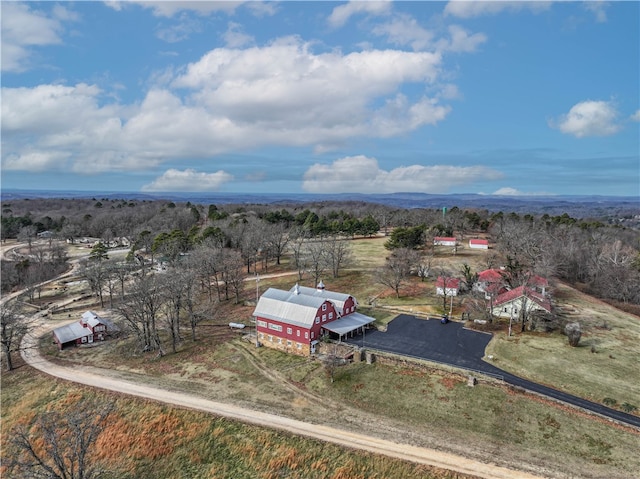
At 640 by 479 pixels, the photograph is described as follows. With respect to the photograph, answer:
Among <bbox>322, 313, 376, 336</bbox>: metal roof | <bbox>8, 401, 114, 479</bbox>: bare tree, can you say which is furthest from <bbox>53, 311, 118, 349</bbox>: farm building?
<bbox>322, 313, 376, 336</bbox>: metal roof

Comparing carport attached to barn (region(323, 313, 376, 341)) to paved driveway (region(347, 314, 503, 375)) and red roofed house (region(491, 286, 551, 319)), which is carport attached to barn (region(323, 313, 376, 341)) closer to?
paved driveway (region(347, 314, 503, 375))

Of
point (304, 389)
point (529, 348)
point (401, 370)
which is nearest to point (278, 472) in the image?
point (304, 389)

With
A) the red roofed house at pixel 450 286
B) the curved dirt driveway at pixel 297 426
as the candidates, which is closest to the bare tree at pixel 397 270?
the red roofed house at pixel 450 286

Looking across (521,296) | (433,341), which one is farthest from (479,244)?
(433,341)

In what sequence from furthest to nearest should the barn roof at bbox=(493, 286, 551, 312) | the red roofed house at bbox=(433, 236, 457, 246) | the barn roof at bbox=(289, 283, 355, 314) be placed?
the red roofed house at bbox=(433, 236, 457, 246)
the barn roof at bbox=(289, 283, 355, 314)
the barn roof at bbox=(493, 286, 551, 312)

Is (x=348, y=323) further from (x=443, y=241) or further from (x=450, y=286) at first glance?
(x=443, y=241)
